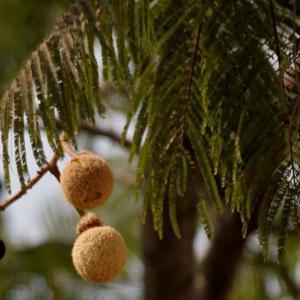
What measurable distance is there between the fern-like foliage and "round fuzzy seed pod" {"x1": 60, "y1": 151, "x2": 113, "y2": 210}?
45 millimetres

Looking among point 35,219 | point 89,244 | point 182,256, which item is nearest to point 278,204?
point 89,244

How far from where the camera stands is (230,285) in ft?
7.82

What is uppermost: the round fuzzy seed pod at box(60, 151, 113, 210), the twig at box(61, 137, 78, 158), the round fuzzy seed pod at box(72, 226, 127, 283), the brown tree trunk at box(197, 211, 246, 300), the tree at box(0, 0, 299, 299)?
the tree at box(0, 0, 299, 299)

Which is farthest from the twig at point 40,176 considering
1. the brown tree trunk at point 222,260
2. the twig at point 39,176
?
the brown tree trunk at point 222,260

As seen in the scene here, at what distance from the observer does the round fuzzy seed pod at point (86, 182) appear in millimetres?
971

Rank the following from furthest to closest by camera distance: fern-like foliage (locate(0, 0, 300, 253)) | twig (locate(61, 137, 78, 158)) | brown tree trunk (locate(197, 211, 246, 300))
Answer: brown tree trunk (locate(197, 211, 246, 300)) → twig (locate(61, 137, 78, 158)) → fern-like foliage (locate(0, 0, 300, 253))

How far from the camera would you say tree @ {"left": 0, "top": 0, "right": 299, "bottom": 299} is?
2.94ft

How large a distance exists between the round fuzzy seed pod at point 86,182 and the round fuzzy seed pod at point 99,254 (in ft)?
0.12

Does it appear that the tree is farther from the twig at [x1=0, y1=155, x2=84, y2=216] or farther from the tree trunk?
the tree trunk

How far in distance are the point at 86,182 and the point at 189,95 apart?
0.14 m

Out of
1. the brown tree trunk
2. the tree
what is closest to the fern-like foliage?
the tree

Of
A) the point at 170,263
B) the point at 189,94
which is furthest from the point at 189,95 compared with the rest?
the point at 170,263

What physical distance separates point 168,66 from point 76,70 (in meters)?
0.10

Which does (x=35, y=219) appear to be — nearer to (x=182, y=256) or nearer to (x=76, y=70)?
(x=182, y=256)
